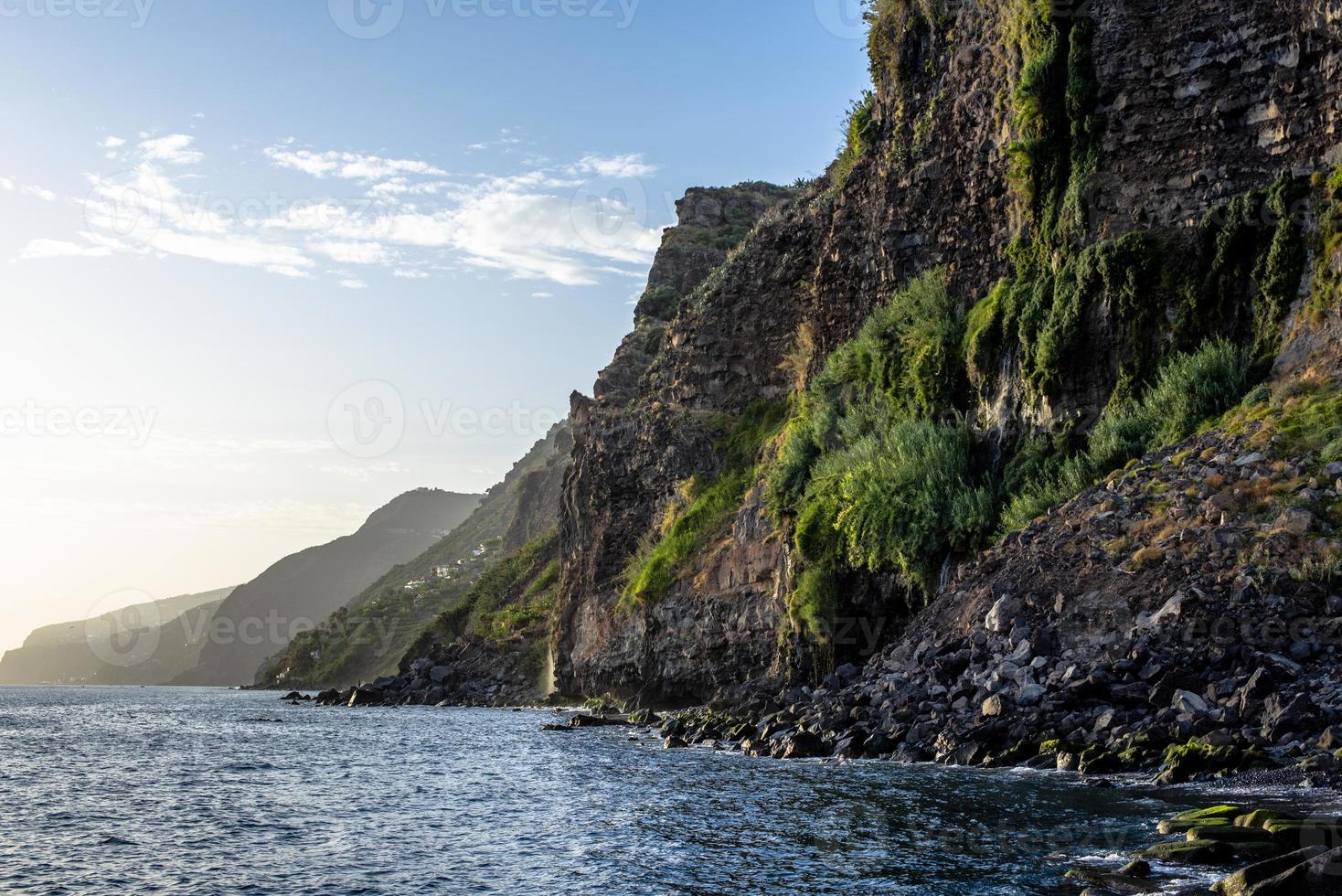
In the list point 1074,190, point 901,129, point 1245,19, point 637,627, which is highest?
point 901,129

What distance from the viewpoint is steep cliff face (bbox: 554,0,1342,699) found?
1271 inches

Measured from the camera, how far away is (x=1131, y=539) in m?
27.0

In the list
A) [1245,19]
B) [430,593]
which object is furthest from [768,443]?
[430,593]

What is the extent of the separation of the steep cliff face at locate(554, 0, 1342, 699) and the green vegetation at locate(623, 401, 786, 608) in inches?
32.6

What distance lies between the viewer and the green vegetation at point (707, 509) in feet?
176

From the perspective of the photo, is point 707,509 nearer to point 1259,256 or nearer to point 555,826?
point 1259,256

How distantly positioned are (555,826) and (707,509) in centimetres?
3591

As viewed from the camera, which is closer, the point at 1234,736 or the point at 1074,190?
the point at 1234,736

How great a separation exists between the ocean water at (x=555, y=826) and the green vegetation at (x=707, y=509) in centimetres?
2134

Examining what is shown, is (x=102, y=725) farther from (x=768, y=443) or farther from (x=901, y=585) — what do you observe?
(x=901, y=585)

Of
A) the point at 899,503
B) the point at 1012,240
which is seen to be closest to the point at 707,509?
the point at 899,503

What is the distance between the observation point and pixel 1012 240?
40000 millimetres

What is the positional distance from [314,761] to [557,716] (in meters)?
23.3

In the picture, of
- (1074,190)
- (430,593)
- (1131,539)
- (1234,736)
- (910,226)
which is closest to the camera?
(1234,736)
